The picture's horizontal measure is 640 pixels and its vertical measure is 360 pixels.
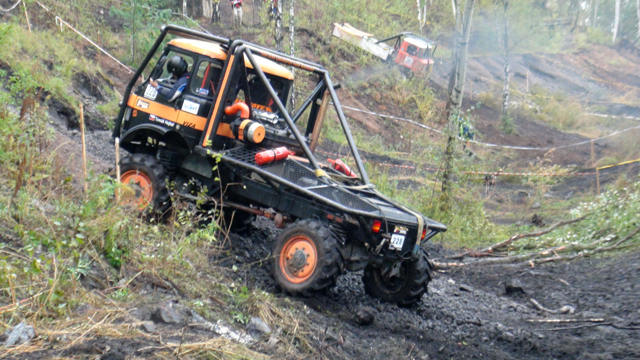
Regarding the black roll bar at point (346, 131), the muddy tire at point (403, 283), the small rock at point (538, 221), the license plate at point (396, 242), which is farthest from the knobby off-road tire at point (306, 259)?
the small rock at point (538, 221)

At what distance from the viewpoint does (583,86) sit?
130 ft

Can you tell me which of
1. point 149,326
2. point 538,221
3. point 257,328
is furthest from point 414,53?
point 149,326

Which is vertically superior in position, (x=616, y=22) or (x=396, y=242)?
(x=616, y=22)

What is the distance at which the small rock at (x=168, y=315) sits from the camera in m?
3.52

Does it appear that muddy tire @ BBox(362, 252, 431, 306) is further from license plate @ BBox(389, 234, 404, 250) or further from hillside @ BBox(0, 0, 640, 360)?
license plate @ BBox(389, 234, 404, 250)

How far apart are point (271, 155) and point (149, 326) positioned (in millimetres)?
2531

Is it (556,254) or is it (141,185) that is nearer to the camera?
(141,185)

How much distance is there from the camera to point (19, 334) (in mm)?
2992

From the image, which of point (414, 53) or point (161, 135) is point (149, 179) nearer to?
point (161, 135)

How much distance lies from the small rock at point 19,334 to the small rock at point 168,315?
0.74m

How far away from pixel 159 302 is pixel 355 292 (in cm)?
262

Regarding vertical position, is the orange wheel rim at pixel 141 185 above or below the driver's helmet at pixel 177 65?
below

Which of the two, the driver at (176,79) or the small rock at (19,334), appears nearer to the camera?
the small rock at (19,334)

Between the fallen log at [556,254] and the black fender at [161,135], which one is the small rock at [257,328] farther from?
the fallen log at [556,254]
